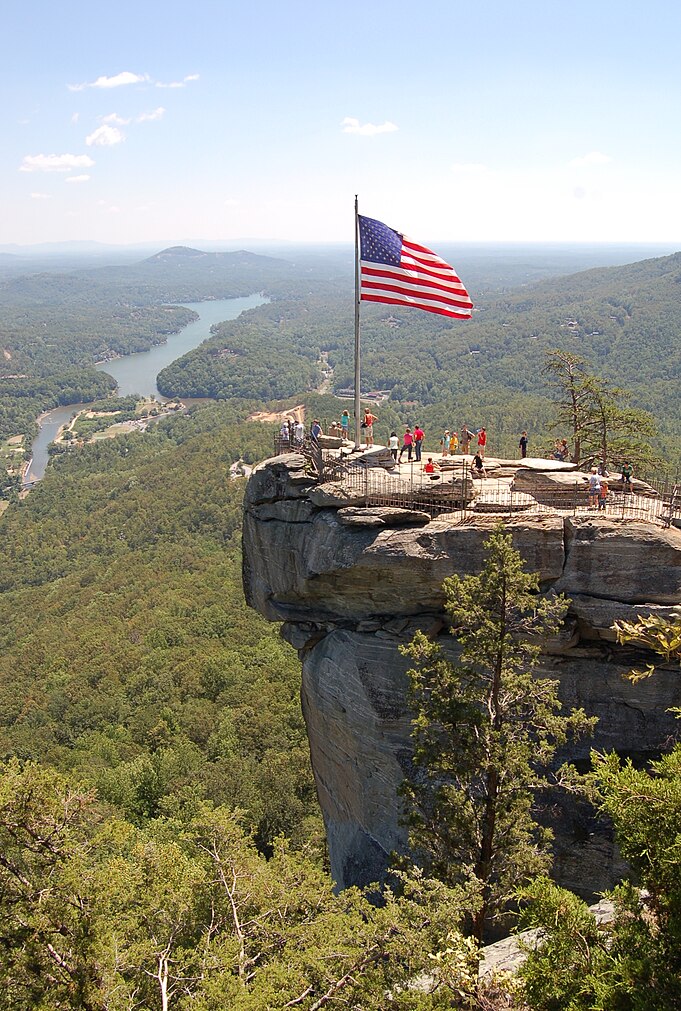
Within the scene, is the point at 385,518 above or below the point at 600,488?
below

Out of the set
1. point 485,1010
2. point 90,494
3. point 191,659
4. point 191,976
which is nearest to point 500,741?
point 485,1010

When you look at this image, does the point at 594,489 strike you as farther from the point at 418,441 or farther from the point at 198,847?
the point at 198,847

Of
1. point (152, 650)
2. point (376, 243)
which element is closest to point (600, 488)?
point (376, 243)

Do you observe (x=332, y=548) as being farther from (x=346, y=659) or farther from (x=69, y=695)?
(x=69, y=695)

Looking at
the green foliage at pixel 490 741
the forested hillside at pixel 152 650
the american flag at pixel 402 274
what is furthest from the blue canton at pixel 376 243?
the forested hillside at pixel 152 650

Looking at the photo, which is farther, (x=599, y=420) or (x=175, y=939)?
(x=599, y=420)

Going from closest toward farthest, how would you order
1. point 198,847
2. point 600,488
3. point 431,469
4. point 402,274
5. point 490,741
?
1. point 490,741
2. point 198,847
3. point 600,488
4. point 402,274
5. point 431,469
